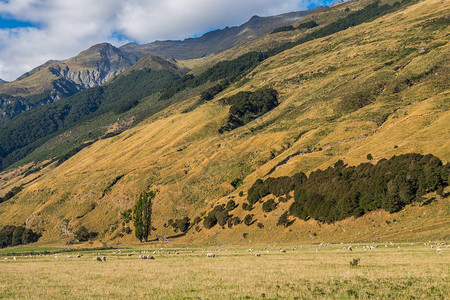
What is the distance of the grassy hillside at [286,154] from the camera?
62.3 meters

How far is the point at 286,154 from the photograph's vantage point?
96500 millimetres

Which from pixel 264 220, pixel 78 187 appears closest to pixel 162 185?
pixel 78 187

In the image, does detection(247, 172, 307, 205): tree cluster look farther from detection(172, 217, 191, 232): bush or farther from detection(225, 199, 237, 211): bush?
detection(172, 217, 191, 232): bush

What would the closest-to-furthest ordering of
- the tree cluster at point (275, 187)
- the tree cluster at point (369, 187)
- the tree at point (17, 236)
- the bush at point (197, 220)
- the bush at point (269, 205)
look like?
1. the tree cluster at point (369, 187)
2. the bush at point (269, 205)
3. the tree cluster at point (275, 187)
4. the bush at point (197, 220)
5. the tree at point (17, 236)

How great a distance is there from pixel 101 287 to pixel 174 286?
4274mm

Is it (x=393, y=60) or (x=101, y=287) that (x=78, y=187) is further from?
(x=393, y=60)

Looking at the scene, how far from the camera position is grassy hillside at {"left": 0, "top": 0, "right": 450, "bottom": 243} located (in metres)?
62.3

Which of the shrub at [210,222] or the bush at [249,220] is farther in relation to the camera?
the shrub at [210,222]

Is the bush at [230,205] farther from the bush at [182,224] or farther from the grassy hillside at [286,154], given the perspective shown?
the bush at [182,224]

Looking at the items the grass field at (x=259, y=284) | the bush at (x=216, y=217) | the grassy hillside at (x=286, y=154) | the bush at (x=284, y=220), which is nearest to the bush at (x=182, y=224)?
Result: the grassy hillside at (x=286, y=154)

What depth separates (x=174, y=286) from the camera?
1741 centimetres

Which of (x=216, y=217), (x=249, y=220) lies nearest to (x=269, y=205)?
(x=249, y=220)

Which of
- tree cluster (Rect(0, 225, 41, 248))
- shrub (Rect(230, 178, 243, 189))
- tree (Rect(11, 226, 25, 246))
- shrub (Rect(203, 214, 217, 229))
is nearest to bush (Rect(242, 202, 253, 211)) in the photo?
shrub (Rect(203, 214, 217, 229))

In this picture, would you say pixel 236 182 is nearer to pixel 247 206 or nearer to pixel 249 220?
pixel 247 206
